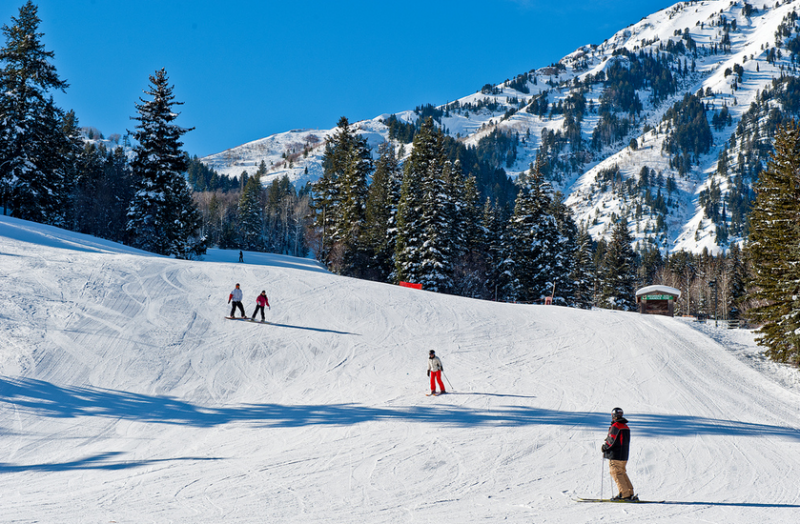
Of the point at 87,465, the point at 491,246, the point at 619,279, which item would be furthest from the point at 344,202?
the point at 87,465

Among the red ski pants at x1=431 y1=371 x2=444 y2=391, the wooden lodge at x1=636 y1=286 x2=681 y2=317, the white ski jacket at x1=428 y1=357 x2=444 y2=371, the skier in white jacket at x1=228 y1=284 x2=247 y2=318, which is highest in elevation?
the wooden lodge at x1=636 y1=286 x2=681 y2=317

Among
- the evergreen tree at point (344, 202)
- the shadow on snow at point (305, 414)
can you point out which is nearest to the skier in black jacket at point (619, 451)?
the shadow on snow at point (305, 414)

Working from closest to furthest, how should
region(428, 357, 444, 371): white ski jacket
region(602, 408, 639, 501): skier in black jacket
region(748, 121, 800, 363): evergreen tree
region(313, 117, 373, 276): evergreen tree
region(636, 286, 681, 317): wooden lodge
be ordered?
region(602, 408, 639, 501): skier in black jacket → region(428, 357, 444, 371): white ski jacket → region(748, 121, 800, 363): evergreen tree → region(636, 286, 681, 317): wooden lodge → region(313, 117, 373, 276): evergreen tree

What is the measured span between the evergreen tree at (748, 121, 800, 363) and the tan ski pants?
17014mm

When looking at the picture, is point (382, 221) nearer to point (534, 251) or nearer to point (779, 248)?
point (534, 251)

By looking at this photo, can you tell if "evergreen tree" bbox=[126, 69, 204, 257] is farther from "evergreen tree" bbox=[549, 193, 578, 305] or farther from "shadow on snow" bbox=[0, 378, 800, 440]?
"evergreen tree" bbox=[549, 193, 578, 305]

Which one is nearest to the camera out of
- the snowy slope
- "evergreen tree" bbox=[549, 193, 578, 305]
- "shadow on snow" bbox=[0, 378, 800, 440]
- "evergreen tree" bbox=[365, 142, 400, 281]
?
the snowy slope

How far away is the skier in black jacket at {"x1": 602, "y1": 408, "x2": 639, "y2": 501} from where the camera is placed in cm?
894

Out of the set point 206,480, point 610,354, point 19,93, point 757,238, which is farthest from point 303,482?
point 19,93

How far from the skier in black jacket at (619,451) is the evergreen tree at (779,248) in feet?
55.9

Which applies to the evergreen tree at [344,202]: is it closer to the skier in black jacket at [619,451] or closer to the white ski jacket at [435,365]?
the white ski jacket at [435,365]

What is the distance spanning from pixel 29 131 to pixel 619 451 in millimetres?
42595

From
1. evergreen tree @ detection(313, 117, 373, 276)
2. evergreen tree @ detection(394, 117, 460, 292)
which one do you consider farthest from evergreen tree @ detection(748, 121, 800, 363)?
evergreen tree @ detection(313, 117, 373, 276)

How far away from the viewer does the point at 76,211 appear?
56.2 m
